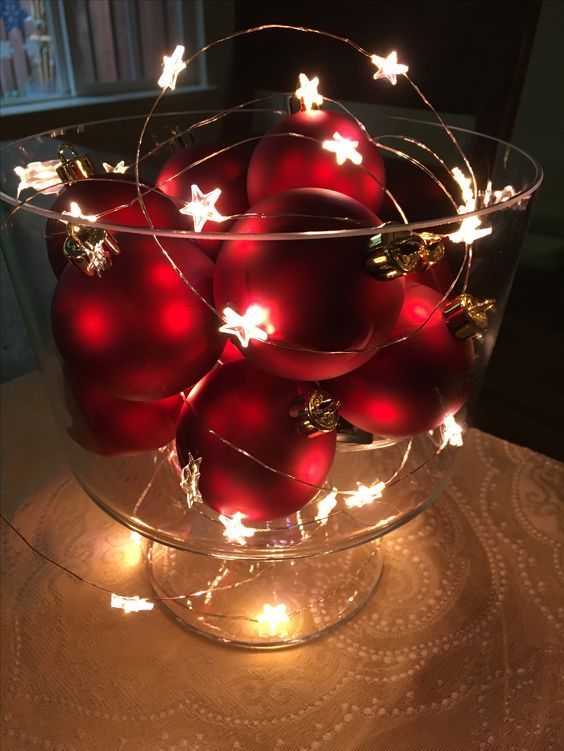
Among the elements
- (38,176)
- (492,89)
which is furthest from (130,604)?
(492,89)

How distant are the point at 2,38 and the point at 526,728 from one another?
8.24 ft

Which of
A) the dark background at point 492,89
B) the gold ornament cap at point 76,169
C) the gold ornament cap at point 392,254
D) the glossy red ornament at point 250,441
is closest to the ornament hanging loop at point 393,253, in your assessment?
the gold ornament cap at point 392,254

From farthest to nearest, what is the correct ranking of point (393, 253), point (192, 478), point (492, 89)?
point (492, 89)
point (192, 478)
point (393, 253)

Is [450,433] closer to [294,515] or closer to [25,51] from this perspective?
[294,515]

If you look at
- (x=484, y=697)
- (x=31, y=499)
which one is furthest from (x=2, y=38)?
(x=484, y=697)

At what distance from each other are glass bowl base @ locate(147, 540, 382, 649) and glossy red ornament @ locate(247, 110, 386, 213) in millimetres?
276

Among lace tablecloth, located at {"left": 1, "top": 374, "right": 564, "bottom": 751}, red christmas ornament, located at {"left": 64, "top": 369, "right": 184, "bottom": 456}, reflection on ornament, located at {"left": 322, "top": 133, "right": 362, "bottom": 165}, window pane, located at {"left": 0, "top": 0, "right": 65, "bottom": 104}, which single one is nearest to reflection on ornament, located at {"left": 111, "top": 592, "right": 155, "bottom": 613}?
lace tablecloth, located at {"left": 1, "top": 374, "right": 564, "bottom": 751}

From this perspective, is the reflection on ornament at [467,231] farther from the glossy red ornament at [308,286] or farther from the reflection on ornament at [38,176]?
the reflection on ornament at [38,176]

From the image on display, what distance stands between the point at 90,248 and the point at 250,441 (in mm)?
140

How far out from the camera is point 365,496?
406 mm

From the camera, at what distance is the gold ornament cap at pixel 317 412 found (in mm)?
341

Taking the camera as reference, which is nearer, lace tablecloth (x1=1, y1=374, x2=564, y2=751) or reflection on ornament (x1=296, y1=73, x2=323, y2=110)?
lace tablecloth (x1=1, y1=374, x2=564, y2=751)

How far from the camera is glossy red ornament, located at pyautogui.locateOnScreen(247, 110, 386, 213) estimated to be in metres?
0.40

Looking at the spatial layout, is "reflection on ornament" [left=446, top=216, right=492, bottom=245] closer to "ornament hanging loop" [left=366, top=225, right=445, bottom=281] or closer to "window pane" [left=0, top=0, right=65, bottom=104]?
"ornament hanging loop" [left=366, top=225, right=445, bottom=281]
